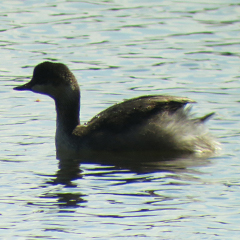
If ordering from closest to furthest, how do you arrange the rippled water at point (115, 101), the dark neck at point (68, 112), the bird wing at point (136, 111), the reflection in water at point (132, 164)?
the rippled water at point (115, 101), the reflection in water at point (132, 164), the bird wing at point (136, 111), the dark neck at point (68, 112)

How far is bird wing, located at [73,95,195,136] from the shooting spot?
1094cm

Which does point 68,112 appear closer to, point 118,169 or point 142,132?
point 142,132

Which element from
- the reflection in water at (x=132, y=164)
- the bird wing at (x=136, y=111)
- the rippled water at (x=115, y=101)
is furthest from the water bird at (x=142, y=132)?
the rippled water at (x=115, y=101)

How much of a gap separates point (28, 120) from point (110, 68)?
128 inches

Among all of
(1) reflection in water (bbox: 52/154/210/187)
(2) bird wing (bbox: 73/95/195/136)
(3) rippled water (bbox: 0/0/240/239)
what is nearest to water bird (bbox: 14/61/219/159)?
(2) bird wing (bbox: 73/95/195/136)

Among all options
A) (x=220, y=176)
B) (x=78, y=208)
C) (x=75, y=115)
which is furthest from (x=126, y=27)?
(x=78, y=208)

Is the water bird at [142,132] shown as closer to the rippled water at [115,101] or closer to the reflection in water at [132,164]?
the reflection in water at [132,164]

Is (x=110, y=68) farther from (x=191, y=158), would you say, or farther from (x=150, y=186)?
(x=150, y=186)

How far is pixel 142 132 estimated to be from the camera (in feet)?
36.0

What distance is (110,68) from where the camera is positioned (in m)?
15.4

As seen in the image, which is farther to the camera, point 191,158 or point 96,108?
point 96,108

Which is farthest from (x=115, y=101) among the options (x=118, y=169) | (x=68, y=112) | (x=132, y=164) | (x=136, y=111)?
(x=118, y=169)

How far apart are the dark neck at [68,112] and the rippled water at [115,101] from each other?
1.39 ft

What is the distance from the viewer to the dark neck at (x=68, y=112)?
11.6 m
